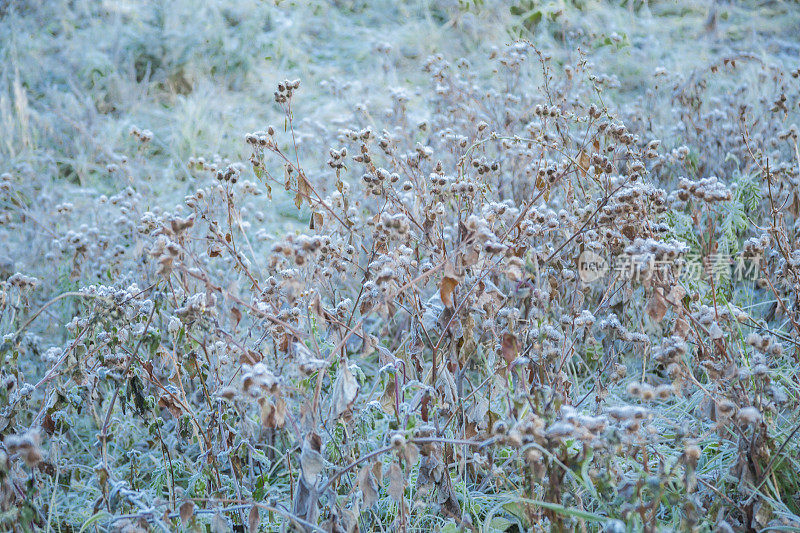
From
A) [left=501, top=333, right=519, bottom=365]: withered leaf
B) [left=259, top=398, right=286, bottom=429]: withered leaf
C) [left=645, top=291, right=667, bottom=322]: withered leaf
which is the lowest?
[left=259, top=398, right=286, bottom=429]: withered leaf

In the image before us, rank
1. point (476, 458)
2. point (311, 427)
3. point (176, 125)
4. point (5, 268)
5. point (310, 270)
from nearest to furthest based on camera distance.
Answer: point (311, 427), point (476, 458), point (310, 270), point (5, 268), point (176, 125)

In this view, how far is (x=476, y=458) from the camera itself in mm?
1887

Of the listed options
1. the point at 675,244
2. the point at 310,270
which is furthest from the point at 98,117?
the point at 675,244

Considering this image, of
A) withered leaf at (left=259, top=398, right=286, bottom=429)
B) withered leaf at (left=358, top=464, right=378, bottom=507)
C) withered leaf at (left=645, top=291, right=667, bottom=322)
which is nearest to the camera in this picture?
withered leaf at (left=259, top=398, right=286, bottom=429)

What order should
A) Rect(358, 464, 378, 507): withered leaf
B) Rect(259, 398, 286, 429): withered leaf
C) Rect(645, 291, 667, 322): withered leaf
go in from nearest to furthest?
Rect(259, 398, 286, 429): withered leaf
Rect(358, 464, 378, 507): withered leaf
Rect(645, 291, 667, 322): withered leaf

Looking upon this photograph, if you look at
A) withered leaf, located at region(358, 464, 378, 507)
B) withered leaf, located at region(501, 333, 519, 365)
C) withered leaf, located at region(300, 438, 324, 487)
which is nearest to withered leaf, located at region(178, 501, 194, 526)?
withered leaf, located at region(300, 438, 324, 487)

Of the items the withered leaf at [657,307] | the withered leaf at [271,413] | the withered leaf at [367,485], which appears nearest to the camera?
the withered leaf at [271,413]

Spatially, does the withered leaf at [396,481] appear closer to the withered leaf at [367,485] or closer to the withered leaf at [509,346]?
the withered leaf at [367,485]

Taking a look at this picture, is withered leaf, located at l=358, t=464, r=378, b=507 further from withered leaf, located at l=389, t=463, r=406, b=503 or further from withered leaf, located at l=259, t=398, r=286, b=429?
withered leaf, located at l=259, t=398, r=286, b=429

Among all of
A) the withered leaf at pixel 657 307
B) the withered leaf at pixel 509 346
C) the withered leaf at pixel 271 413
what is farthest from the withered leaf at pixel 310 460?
the withered leaf at pixel 657 307

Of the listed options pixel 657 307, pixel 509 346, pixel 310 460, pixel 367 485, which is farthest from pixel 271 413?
pixel 657 307

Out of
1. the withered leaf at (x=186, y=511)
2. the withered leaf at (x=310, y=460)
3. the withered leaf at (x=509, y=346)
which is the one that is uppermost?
the withered leaf at (x=509, y=346)

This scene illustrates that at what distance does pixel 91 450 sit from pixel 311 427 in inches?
53.5

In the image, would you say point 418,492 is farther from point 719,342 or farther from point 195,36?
point 195,36
